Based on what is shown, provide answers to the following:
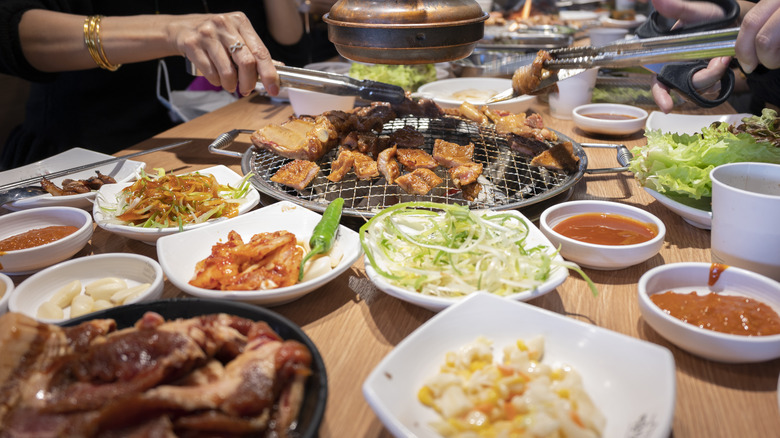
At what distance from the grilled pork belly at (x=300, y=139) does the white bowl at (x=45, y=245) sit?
1.06 metres

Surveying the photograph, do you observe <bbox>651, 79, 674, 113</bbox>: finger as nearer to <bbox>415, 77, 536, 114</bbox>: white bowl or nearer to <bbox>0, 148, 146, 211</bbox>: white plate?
<bbox>415, 77, 536, 114</bbox>: white bowl

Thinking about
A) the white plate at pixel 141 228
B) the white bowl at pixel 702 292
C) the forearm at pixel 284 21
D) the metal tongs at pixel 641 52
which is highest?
the forearm at pixel 284 21

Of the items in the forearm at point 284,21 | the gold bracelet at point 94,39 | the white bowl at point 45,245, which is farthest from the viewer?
the forearm at point 284,21

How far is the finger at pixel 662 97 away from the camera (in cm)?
355

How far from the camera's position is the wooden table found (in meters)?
1.41

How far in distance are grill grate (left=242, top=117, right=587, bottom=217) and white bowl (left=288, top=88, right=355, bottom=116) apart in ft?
2.32

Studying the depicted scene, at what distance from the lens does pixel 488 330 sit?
5.09 feet

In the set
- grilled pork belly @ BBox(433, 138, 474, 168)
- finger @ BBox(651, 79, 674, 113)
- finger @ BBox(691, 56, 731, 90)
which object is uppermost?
finger @ BBox(691, 56, 731, 90)

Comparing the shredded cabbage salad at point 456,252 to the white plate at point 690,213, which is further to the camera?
the white plate at point 690,213

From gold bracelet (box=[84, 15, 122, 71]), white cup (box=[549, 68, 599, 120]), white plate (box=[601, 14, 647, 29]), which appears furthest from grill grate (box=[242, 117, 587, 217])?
white plate (box=[601, 14, 647, 29])

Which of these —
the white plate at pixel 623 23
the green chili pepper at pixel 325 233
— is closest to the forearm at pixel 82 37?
the green chili pepper at pixel 325 233

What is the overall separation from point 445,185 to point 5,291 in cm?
202

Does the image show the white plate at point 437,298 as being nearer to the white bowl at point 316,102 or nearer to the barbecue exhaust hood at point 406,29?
the barbecue exhaust hood at point 406,29

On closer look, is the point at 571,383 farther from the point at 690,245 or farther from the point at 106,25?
the point at 106,25
